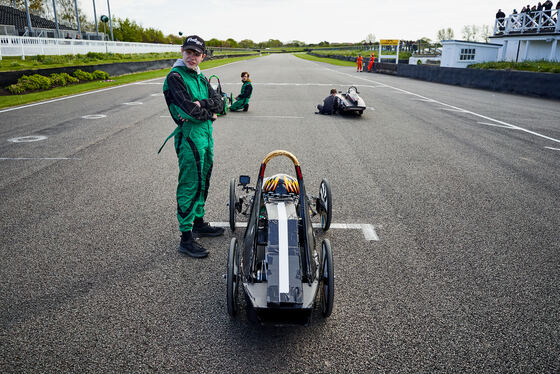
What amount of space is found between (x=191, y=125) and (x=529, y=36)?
36.6 m

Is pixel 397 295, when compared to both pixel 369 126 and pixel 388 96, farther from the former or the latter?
pixel 388 96

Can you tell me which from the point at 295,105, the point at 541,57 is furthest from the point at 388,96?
the point at 541,57

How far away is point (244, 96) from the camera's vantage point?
43.8ft

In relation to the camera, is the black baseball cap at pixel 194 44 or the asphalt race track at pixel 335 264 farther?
the black baseball cap at pixel 194 44

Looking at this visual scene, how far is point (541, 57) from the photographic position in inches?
1249

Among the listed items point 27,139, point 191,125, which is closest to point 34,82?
point 27,139

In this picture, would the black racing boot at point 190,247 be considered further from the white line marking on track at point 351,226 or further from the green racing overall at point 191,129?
the white line marking on track at point 351,226

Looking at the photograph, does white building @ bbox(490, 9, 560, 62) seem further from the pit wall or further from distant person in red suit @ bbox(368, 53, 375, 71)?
the pit wall

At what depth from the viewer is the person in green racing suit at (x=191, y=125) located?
3.84m

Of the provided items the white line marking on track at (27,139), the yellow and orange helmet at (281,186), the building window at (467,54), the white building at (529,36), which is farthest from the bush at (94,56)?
the white building at (529,36)

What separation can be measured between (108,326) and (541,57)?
38397 mm

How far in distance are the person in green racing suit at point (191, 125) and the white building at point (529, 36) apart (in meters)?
34.8

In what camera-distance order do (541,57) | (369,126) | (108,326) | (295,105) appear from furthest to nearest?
(541,57)
(295,105)
(369,126)
(108,326)

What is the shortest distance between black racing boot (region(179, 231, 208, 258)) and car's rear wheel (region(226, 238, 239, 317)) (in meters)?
0.98
